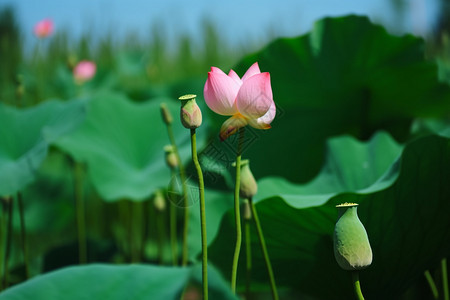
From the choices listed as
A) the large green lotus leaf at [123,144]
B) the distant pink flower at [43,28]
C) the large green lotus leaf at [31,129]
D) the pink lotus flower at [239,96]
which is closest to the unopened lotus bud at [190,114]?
the pink lotus flower at [239,96]

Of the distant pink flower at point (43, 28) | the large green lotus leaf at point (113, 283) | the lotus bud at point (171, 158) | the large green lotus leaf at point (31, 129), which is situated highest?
the distant pink flower at point (43, 28)

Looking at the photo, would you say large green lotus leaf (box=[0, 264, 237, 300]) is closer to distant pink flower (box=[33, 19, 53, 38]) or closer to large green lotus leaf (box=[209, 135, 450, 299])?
large green lotus leaf (box=[209, 135, 450, 299])

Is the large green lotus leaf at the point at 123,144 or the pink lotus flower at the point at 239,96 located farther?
the large green lotus leaf at the point at 123,144

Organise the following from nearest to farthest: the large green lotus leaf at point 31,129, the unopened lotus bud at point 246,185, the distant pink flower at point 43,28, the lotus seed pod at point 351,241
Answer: the lotus seed pod at point 351,241 → the unopened lotus bud at point 246,185 → the large green lotus leaf at point 31,129 → the distant pink flower at point 43,28

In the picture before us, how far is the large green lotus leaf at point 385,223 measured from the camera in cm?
63

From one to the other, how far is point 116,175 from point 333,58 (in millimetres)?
557

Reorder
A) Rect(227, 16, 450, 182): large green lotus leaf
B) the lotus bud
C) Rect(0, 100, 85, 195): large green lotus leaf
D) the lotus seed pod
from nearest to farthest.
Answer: the lotus seed pod → the lotus bud → Rect(0, 100, 85, 195): large green lotus leaf → Rect(227, 16, 450, 182): large green lotus leaf

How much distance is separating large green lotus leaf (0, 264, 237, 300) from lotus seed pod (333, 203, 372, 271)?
105mm

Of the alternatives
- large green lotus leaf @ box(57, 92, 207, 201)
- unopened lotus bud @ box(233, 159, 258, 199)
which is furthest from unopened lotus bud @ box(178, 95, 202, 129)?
large green lotus leaf @ box(57, 92, 207, 201)

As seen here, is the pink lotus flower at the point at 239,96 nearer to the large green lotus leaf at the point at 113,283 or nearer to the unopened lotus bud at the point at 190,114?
the unopened lotus bud at the point at 190,114

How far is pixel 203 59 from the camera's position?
9.39 ft

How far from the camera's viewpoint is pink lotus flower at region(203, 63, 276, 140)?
43 cm

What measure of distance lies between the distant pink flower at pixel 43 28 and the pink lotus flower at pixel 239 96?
190cm

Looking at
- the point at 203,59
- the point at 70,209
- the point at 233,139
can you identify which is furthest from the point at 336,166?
the point at 203,59
